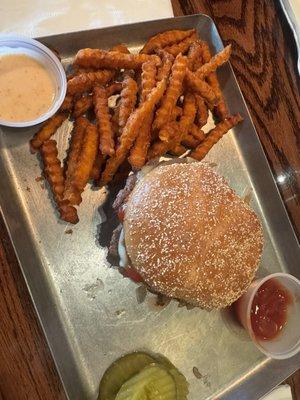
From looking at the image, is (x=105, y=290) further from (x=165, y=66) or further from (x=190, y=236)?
(x=165, y=66)

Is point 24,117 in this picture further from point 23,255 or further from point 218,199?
point 218,199

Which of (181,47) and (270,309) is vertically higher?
(181,47)

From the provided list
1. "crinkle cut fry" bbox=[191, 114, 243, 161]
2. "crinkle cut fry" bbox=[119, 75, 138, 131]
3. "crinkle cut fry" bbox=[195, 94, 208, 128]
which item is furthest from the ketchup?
"crinkle cut fry" bbox=[119, 75, 138, 131]

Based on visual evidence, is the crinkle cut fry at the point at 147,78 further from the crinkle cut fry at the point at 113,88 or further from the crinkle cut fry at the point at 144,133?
the crinkle cut fry at the point at 113,88

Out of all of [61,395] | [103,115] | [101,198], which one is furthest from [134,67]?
[61,395]

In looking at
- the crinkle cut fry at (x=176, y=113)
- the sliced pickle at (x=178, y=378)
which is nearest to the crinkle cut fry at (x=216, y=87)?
the crinkle cut fry at (x=176, y=113)

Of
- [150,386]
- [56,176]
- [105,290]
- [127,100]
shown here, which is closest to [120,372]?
[150,386]

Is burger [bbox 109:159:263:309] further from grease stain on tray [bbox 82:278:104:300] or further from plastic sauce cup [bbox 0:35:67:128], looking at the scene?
plastic sauce cup [bbox 0:35:67:128]
